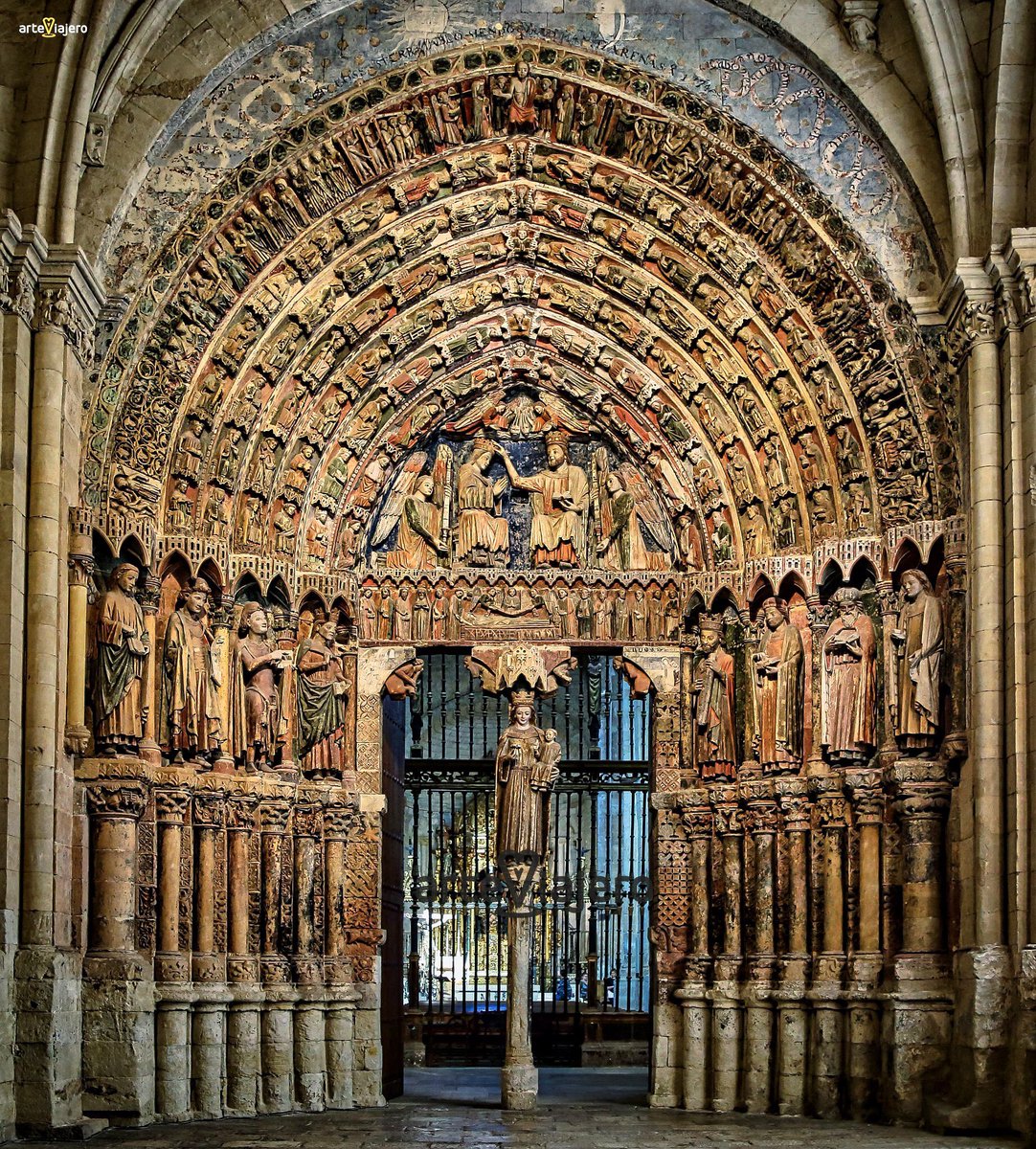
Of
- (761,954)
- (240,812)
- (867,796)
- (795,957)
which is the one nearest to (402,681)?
(240,812)

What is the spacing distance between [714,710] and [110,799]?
17.9 feet

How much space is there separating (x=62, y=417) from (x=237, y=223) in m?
2.82

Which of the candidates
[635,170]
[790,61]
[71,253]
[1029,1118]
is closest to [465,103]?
[635,170]

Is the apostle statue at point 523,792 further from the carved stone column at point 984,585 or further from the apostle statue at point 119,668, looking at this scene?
the carved stone column at point 984,585

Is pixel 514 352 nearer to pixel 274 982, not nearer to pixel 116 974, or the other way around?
pixel 274 982

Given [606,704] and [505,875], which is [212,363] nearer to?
[505,875]

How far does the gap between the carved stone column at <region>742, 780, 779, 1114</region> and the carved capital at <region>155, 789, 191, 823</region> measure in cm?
485

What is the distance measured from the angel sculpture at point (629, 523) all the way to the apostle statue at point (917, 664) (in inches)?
115

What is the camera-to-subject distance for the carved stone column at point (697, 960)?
52.1 feet

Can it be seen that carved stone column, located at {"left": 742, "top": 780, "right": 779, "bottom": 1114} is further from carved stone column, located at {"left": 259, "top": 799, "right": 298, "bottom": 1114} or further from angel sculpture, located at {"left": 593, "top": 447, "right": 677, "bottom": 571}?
carved stone column, located at {"left": 259, "top": 799, "right": 298, "bottom": 1114}

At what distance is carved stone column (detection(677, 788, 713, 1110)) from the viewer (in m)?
15.9

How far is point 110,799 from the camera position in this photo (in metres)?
14.2

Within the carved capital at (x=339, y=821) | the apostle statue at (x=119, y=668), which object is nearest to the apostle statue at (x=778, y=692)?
the carved capital at (x=339, y=821)

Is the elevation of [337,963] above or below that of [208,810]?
below
